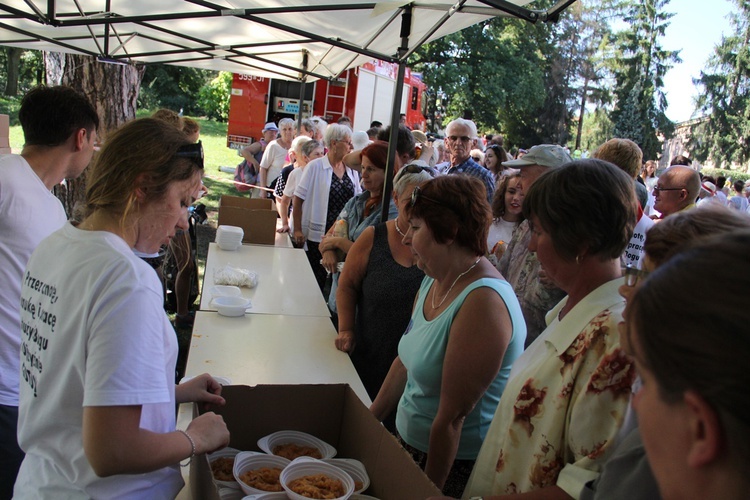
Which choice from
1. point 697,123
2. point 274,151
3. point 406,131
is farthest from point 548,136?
point 406,131

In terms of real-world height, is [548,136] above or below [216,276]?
above

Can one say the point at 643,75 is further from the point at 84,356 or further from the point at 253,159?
the point at 84,356

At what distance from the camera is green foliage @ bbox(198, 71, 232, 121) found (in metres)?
27.7

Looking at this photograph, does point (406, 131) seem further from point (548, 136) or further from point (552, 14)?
point (548, 136)

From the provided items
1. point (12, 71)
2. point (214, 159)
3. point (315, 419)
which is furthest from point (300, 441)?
point (12, 71)

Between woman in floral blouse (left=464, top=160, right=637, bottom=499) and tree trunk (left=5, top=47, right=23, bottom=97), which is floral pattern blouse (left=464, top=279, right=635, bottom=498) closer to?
woman in floral blouse (left=464, top=160, right=637, bottom=499)

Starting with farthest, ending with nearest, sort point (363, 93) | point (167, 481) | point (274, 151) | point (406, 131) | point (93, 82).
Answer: point (363, 93), point (274, 151), point (93, 82), point (406, 131), point (167, 481)

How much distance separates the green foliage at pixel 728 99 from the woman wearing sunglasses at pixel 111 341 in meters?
40.9

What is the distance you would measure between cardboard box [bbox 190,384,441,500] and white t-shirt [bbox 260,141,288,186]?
21.4 feet

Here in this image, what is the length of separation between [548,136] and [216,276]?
39.5 meters

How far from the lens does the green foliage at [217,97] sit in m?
27.7

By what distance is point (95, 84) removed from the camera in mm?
7348

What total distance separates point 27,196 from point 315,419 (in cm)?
132

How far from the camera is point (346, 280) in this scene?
2945mm
